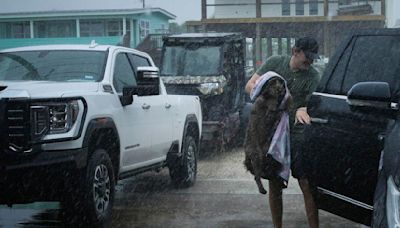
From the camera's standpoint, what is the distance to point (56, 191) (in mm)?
5453

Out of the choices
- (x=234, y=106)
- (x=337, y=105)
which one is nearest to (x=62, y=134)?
(x=337, y=105)

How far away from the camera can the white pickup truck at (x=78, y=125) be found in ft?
17.4

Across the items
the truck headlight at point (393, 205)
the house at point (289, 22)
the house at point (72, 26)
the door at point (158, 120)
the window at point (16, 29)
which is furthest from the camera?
the window at point (16, 29)

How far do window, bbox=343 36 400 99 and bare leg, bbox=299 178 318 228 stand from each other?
0.87 m

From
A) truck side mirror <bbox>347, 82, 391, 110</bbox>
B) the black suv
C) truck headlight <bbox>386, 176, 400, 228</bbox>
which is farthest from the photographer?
the black suv

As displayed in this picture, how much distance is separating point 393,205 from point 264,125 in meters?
2.34

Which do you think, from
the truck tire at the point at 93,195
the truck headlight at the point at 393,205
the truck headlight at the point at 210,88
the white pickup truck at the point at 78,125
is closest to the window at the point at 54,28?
the truck headlight at the point at 210,88

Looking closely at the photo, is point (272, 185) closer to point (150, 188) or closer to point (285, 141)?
point (285, 141)

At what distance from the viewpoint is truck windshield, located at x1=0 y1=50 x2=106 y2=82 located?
21.4 ft

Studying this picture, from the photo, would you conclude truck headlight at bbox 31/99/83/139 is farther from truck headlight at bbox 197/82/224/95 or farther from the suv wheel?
truck headlight at bbox 197/82/224/95

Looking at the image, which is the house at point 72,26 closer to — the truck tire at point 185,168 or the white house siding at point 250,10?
the white house siding at point 250,10

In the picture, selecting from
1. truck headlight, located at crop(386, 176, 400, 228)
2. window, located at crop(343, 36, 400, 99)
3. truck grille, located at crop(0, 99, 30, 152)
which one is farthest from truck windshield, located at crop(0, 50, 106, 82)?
truck headlight, located at crop(386, 176, 400, 228)

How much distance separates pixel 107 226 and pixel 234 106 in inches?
251

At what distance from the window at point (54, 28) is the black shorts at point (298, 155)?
24610 millimetres
